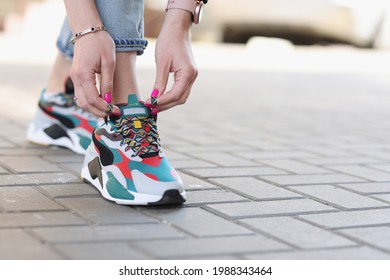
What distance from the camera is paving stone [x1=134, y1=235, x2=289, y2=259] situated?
Result: 1.54 meters

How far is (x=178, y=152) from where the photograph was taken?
278cm

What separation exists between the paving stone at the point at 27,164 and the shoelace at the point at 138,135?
15.4 inches

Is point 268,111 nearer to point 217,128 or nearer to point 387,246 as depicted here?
point 217,128

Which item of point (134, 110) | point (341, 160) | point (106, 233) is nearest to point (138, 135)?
point (134, 110)

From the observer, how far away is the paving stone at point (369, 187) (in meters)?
2.23

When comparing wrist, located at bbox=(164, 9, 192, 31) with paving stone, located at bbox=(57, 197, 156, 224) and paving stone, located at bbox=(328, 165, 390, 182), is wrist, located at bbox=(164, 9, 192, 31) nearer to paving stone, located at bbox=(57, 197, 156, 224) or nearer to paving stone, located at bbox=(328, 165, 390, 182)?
paving stone, located at bbox=(57, 197, 156, 224)

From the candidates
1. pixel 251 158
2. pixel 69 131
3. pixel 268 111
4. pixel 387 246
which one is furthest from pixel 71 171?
pixel 268 111

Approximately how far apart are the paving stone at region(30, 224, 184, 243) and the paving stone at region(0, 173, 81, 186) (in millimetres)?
469

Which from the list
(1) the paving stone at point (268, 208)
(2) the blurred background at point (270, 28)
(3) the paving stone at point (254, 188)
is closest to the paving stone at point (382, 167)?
(3) the paving stone at point (254, 188)

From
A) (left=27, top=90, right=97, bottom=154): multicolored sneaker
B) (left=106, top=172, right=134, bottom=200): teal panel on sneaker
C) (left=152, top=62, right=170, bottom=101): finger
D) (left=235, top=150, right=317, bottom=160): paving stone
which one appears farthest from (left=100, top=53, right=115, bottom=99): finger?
(left=235, top=150, right=317, bottom=160): paving stone

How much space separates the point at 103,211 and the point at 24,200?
8.2 inches

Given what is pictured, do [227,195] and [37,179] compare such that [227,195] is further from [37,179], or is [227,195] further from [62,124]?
[62,124]

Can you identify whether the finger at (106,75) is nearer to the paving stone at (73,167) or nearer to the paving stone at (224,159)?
the paving stone at (73,167)
